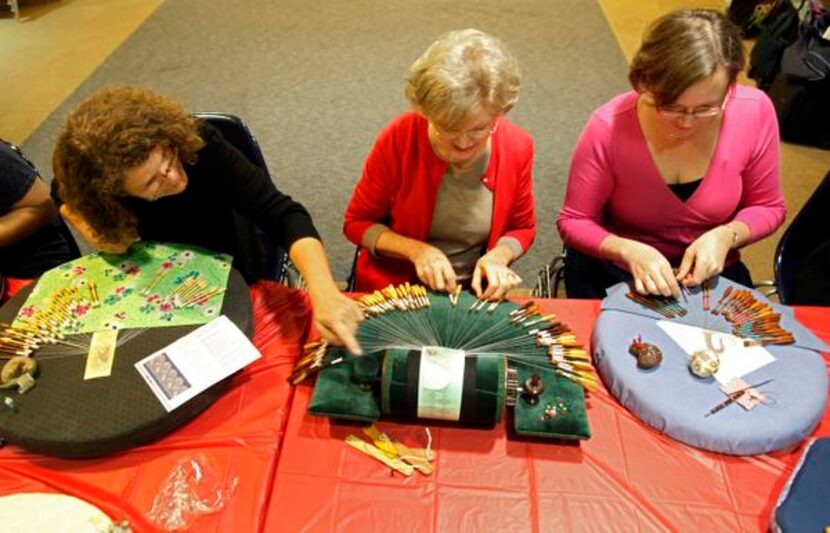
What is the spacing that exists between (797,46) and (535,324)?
3397mm

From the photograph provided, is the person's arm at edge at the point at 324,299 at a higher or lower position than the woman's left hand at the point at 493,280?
lower

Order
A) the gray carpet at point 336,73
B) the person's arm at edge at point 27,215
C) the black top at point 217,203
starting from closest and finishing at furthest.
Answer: the black top at point 217,203 < the person's arm at edge at point 27,215 < the gray carpet at point 336,73

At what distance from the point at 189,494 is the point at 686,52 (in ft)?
4.65

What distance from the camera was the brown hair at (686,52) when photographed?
4.37ft

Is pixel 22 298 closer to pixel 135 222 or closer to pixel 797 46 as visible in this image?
pixel 135 222

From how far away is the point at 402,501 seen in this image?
3.58 ft

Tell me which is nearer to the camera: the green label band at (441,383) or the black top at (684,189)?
the green label band at (441,383)

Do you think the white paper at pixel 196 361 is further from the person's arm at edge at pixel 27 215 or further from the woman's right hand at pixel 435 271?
the person's arm at edge at pixel 27 215

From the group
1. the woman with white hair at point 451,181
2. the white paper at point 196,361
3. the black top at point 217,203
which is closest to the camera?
the white paper at point 196,361

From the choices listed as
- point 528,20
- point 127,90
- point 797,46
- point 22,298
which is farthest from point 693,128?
point 528,20

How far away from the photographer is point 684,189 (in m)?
1.66

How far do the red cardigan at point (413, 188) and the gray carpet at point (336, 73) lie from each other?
106cm

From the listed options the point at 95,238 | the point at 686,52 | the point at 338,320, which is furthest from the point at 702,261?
the point at 95,238

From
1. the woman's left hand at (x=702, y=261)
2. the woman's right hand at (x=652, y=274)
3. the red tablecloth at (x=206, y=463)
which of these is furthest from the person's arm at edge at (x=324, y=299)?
the woman's left hand at (x=702, y=261)
